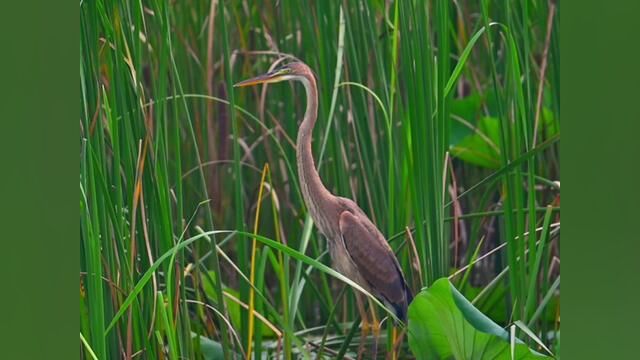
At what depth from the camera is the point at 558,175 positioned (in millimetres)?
2449

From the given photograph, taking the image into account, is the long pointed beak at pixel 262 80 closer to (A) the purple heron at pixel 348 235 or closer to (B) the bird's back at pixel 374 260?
(A) the purple heron at pixel 348 235

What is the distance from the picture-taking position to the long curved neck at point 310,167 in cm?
242

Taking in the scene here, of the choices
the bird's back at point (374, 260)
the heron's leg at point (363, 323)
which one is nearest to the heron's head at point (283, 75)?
the bird's back at point (374, 260)

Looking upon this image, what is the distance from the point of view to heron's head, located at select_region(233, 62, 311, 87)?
8.00 feet

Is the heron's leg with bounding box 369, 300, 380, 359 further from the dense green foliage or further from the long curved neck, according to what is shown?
the long curved neck

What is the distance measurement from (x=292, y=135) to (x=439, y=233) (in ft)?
1.22

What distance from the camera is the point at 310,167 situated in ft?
7.95

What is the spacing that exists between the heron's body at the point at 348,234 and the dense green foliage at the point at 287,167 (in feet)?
0.08

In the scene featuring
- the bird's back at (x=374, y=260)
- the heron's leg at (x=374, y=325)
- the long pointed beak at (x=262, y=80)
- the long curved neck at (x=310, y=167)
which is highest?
the long pointed beak at (x=262, y=80)

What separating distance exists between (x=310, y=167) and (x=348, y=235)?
16 cm

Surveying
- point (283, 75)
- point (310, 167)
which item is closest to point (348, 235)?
point (310, 167)

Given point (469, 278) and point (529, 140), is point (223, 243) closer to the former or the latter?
point (469, 278)

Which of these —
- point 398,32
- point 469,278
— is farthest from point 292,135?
point 469,278

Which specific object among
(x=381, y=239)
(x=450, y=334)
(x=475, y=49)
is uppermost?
(x=475, y=49)
